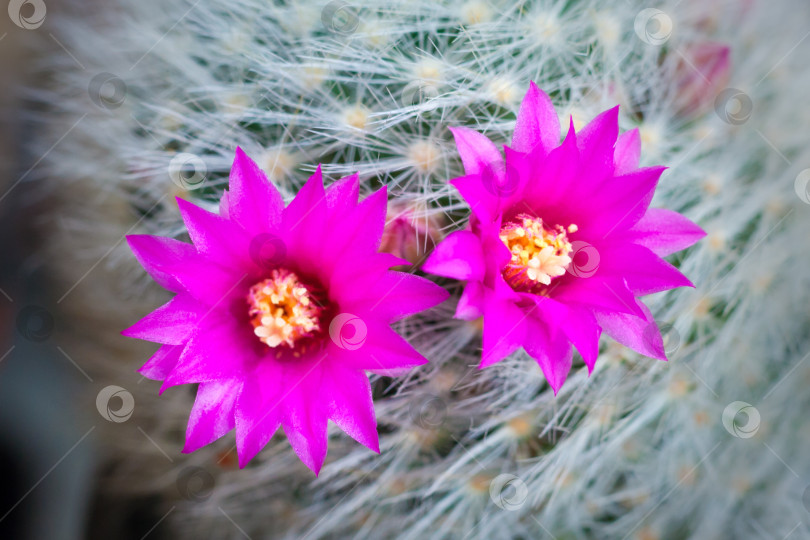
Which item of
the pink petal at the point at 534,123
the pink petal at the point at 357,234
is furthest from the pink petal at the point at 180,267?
the pink petal at the point at 534,123

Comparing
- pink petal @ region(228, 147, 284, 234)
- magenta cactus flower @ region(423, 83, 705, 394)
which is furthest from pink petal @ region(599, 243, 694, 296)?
pink petal @ region(228, 147, 284, 234)

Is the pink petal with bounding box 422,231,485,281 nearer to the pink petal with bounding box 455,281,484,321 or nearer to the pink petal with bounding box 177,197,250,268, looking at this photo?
the pink petal with bounding box 455,281,484,321

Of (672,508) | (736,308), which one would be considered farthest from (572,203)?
(672,508)

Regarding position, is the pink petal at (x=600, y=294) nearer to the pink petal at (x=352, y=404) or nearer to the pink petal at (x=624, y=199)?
the pink petal at (x=624, y=199)

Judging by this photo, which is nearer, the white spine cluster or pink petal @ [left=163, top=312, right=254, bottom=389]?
pink petal @ [left=163, top=312, right=254, bottom=389]

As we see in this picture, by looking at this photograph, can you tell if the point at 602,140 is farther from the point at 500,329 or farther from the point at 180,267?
the point at 180,267

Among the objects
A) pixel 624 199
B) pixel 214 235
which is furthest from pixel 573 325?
pixel 214 235

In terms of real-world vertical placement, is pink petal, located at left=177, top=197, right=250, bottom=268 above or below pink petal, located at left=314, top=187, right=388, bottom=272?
below
